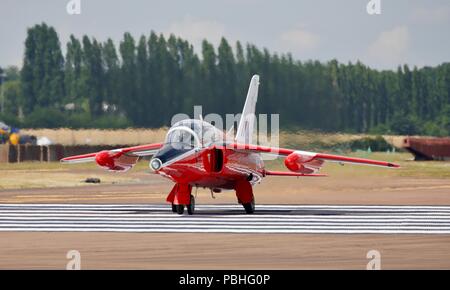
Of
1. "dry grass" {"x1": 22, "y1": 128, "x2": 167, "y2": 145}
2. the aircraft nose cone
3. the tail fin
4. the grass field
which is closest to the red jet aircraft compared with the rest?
the aircraft nose cone

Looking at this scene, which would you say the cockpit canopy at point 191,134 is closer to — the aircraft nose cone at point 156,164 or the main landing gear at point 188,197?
the aircraft nose cone at point 156,164

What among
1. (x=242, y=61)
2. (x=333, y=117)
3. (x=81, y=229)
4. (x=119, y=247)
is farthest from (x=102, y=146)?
(x=119, y=247)

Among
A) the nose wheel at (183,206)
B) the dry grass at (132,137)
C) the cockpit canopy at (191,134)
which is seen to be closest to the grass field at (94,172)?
the dry grass at (132,137)

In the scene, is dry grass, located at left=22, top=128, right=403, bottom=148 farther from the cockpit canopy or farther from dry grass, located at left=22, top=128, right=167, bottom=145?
the cockpit canopy

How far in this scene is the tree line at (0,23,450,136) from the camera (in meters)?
51.2

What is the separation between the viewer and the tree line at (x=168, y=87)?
51.2 m

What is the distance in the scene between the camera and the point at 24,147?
73188 mm

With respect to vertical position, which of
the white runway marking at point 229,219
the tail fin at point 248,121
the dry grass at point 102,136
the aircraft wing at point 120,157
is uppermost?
the tail fin at point 248,121

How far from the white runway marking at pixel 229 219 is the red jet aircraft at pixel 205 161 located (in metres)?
0.78

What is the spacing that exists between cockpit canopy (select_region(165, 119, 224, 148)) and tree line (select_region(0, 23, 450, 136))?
17125mm

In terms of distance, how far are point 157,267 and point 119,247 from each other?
3.43 m

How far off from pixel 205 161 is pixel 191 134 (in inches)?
38.4

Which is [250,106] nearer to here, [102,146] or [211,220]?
[211,220]

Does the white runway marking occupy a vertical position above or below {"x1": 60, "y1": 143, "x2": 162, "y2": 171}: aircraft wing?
below
